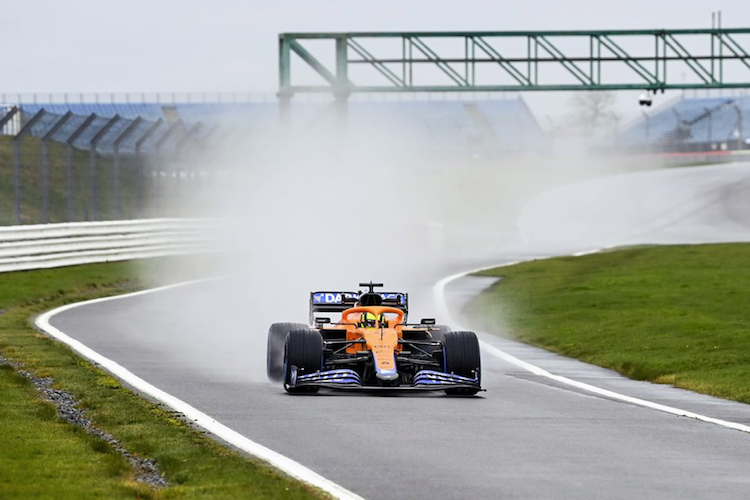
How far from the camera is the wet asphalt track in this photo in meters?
9.59

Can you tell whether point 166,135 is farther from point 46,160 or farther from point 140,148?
point 46,160

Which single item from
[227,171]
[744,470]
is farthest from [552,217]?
[744,470]

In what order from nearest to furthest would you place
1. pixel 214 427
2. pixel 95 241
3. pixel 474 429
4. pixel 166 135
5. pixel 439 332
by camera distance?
pixel 214 427 < pixel 474 429 < pixel 439 332 < pixel 95 241 < pixel 166 135

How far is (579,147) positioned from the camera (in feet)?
477

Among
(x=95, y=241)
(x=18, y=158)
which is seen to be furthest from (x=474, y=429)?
(x=95, y=241)

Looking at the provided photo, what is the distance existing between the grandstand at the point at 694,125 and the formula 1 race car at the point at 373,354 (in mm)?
110472

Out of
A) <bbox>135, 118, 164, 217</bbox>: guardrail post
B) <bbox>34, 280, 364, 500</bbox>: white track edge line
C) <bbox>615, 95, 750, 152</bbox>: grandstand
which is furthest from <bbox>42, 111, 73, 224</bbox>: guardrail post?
<bbox>615, 95, 750, 152</bbox>: grandstand

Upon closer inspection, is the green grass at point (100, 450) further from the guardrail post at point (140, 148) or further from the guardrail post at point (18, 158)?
the guardrail post at point (140, 148)

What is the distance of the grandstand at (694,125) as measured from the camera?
133125mm

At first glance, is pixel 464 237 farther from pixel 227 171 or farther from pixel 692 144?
pixel 692 144

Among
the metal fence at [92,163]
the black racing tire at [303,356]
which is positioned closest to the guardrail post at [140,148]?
the metal fence at [92,163]

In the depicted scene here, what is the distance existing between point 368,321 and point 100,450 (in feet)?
18.6

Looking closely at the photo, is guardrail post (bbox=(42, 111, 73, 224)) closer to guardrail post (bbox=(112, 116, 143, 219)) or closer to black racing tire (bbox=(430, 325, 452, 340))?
guardrail post (bbox=(112, 116, 143, 219))

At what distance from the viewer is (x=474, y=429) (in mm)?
12305
